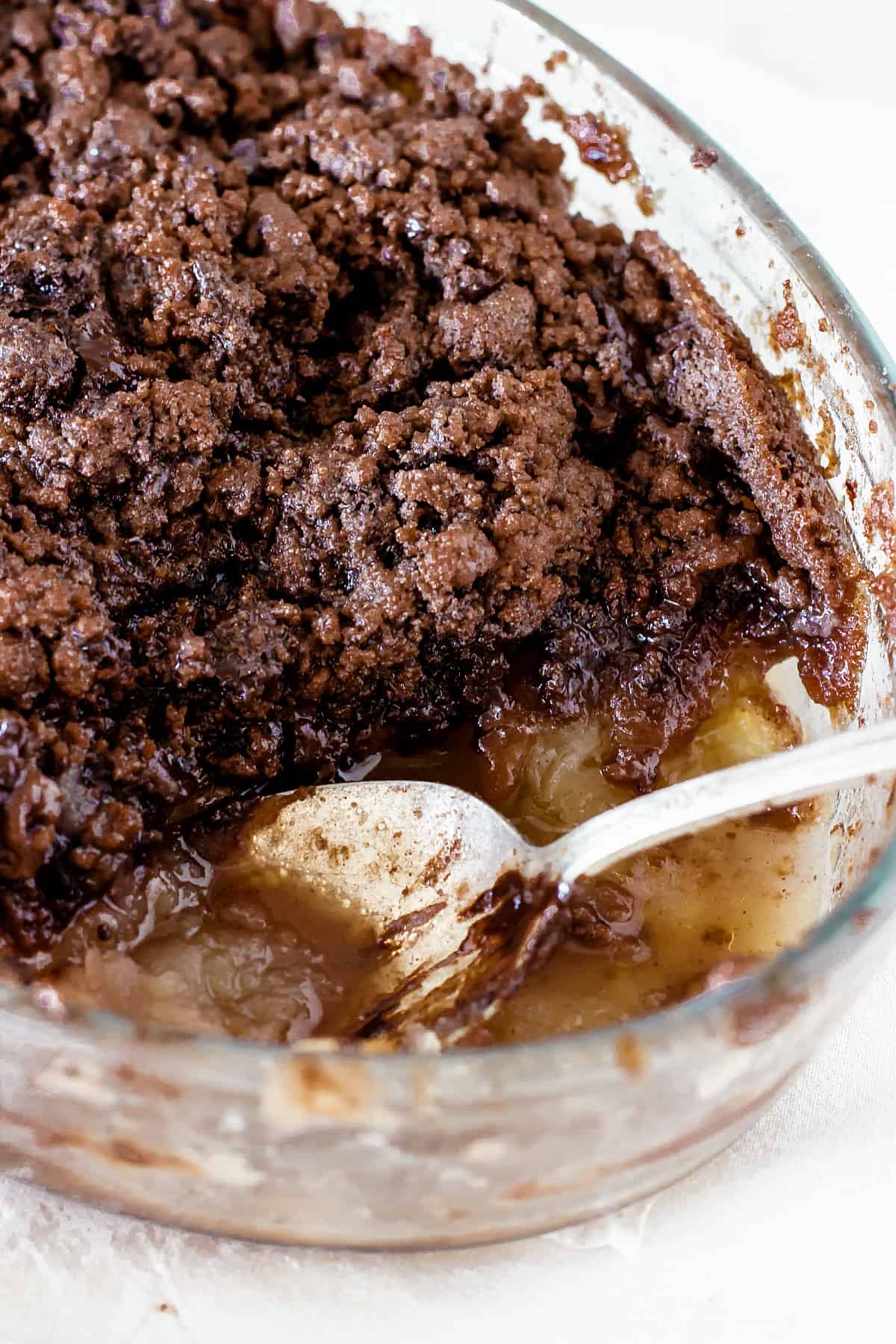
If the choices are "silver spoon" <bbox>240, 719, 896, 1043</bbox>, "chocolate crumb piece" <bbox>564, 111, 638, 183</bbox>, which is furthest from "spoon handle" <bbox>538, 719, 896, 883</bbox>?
A: "chocolate crumb piece" <bbox>564, 111, 638, 183</bbox>

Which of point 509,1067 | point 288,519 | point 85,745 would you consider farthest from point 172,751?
point 509,1067

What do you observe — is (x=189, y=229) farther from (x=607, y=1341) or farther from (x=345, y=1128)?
(x=607, y=1341)

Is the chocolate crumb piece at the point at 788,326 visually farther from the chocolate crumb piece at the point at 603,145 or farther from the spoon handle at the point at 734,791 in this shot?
the spoon handle at the point at 734,791

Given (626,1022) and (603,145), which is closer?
(626,1022)

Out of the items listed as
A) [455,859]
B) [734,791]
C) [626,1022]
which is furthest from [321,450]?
[626,1022]

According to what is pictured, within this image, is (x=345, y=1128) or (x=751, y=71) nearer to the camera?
(x=345, y=1128)

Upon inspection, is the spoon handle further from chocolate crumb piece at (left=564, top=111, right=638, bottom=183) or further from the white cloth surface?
chocolate crumb piece at (left=564, top=111, right=638, bottom=183)

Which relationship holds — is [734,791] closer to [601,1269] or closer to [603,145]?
[601,1269]
